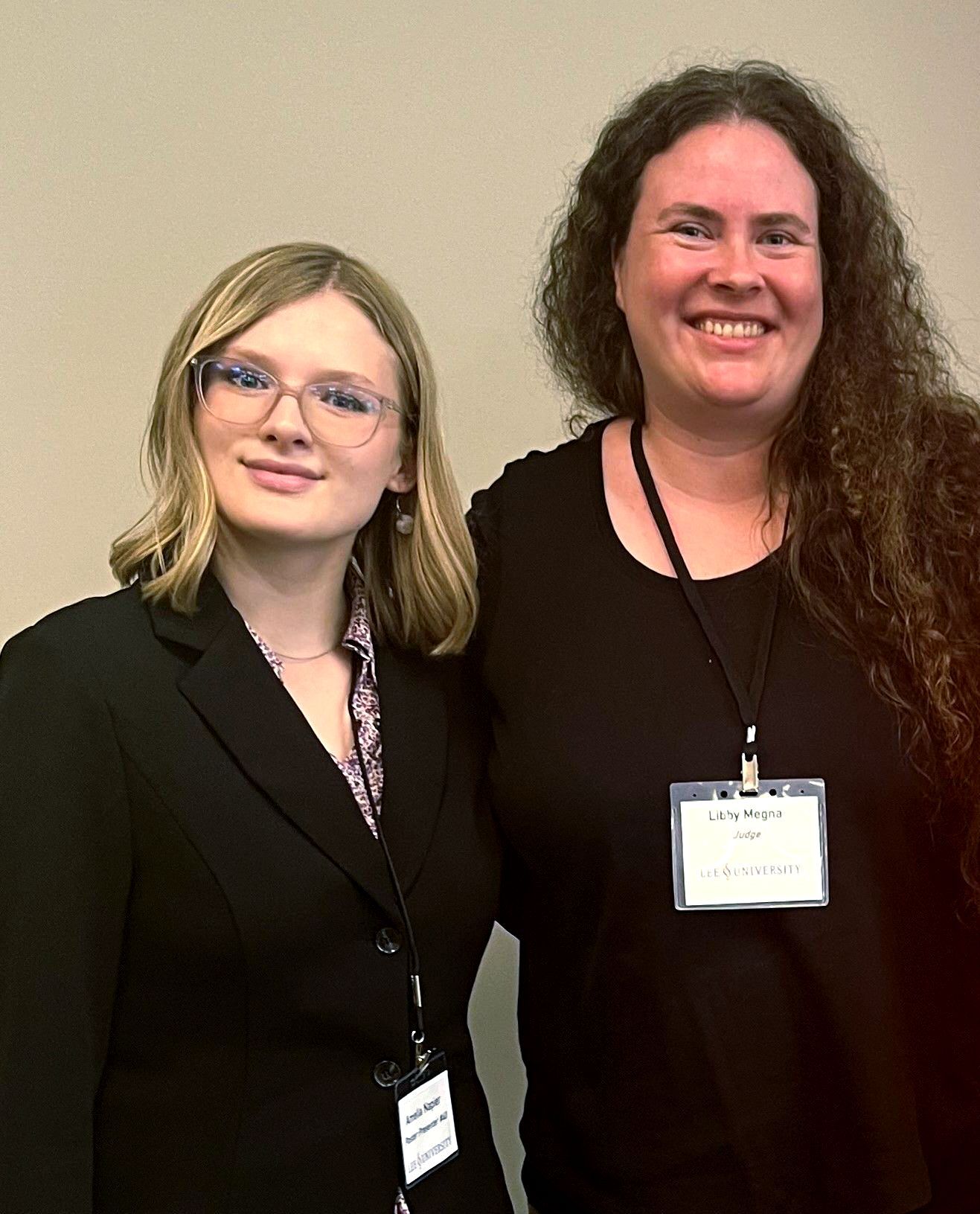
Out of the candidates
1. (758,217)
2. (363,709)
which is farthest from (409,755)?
(758,217)

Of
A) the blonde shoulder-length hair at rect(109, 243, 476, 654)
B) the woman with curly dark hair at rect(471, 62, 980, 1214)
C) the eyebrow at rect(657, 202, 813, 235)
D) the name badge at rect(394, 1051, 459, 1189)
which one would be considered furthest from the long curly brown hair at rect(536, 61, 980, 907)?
the name badge at rect(394, 1051, 459, 1189)

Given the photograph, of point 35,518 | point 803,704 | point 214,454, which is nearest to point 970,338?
point 803,704

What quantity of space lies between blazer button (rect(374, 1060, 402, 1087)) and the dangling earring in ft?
2.13

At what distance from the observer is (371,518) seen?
5.24 ft

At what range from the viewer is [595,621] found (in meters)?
1.56

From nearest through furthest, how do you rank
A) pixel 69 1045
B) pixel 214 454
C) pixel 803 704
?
pixel 69 1045 < pixel 214 454 < pixel 803 704

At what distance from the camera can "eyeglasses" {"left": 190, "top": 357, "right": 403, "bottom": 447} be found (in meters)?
1.36

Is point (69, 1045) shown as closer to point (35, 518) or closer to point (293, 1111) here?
point (293, 1111)

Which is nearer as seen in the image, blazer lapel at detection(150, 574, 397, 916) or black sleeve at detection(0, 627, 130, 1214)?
black sleeve at detection(0, 627, 130, 1214)

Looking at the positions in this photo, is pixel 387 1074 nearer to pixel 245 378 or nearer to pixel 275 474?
pixel 275 474

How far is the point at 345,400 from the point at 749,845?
2.35ft

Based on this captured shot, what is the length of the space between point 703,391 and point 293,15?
108 centimetres

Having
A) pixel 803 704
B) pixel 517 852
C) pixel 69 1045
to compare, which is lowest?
pixel 69 1045

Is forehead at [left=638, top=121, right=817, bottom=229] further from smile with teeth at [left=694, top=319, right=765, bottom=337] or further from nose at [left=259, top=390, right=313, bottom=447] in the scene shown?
nose at [left=259, top=390, right=313, bottom=447]
